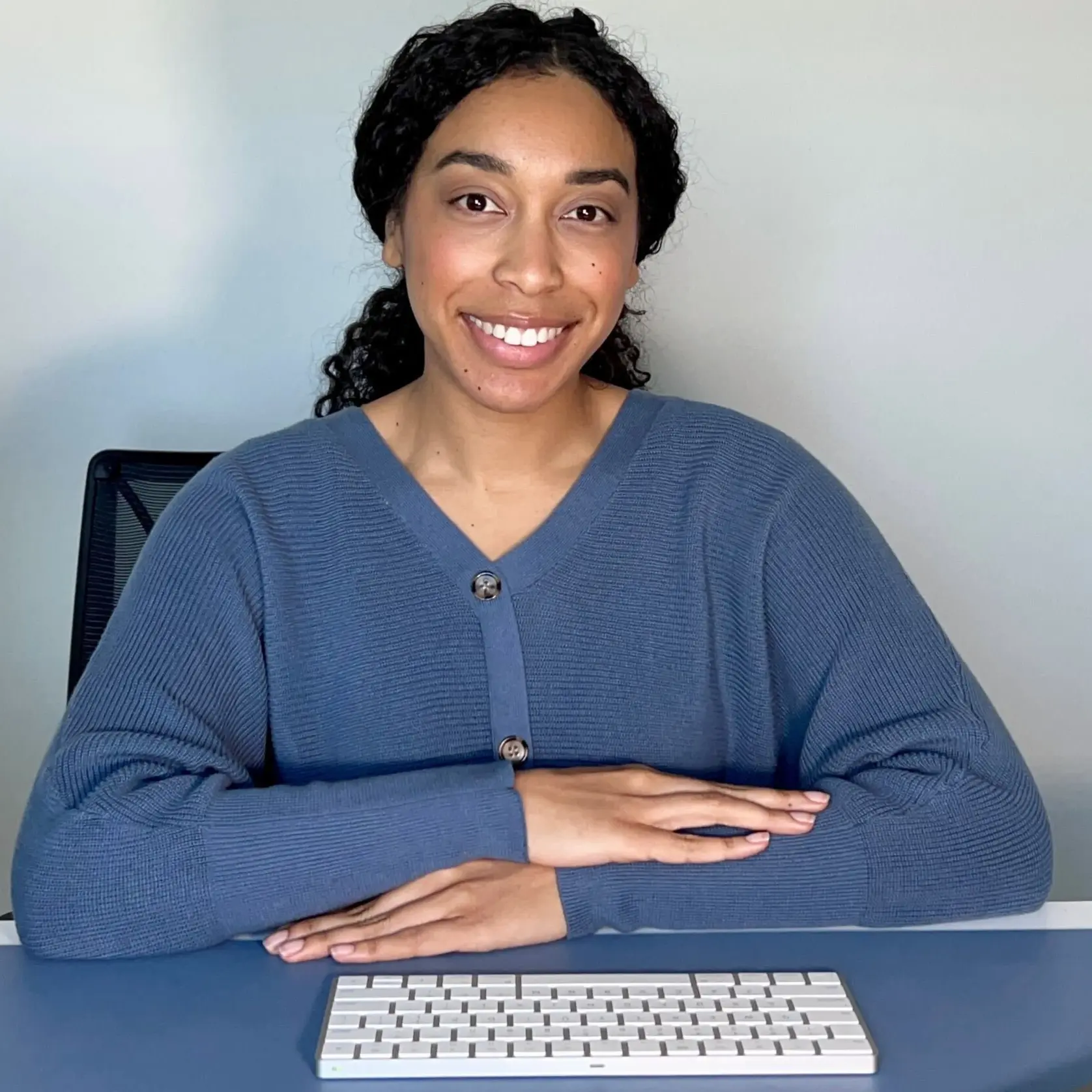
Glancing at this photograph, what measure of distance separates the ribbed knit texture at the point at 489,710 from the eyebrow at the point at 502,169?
28cm

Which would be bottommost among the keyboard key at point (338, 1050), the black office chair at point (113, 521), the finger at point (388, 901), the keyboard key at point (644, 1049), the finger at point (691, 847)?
the finger at point (388, 901)

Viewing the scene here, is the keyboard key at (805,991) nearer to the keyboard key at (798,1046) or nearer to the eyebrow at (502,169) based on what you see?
the keyboard key at (798,1046)

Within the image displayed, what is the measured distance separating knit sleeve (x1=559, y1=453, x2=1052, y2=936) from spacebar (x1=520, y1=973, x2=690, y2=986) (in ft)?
0.35

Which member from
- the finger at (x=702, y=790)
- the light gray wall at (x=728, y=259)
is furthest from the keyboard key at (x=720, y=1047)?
the light gray wall at (x=728, y=259)

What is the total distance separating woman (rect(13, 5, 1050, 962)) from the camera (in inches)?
47.3

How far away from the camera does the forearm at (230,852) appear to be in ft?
3.76

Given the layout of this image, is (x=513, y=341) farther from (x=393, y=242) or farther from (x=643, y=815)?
(x=643, y=815)

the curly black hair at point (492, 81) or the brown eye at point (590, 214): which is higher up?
the curly black hair at point (492, 81)

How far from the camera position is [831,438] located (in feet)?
6.89

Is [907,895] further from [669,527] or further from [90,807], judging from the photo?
[90,807]

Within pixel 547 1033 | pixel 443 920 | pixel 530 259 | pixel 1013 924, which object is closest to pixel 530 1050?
pixel 547 1033

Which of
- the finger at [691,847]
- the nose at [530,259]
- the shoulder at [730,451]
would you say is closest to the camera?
the finger at [691,847]

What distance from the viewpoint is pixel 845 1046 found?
0.95 metres

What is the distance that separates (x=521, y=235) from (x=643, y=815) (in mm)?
590
